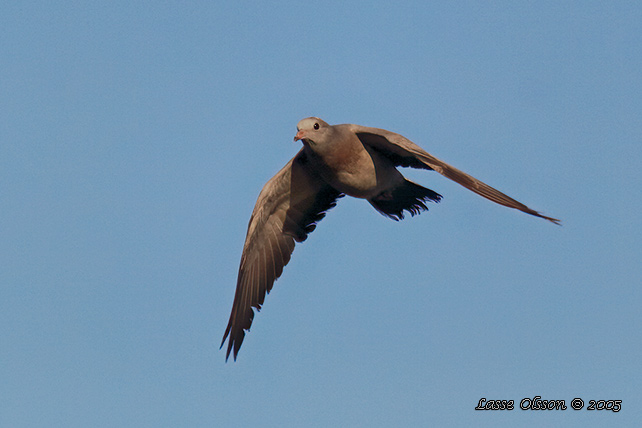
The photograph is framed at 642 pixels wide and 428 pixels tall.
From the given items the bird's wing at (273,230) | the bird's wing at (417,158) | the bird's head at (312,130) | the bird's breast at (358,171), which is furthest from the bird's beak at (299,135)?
the bird's wing at (273,230)

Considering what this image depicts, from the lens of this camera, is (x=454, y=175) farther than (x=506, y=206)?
Yes

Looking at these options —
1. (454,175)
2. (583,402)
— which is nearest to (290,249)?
(454,175)

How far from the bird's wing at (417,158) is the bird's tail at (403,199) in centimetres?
33

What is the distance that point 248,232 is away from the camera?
10227 mm

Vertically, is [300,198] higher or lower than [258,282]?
higher

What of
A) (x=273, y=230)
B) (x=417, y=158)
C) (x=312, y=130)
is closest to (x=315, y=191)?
(x=273, y=230)

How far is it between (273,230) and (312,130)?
2.14 metres

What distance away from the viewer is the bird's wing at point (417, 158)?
7.18 metres

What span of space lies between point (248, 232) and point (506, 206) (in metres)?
4.12

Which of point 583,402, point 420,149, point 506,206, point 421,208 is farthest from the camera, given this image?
point 421,208

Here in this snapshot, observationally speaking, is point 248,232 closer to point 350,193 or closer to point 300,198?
point 300,198

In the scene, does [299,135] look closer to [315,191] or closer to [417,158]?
[417,158]

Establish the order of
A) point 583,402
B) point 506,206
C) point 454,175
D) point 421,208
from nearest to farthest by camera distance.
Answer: point 506,206 < point 454,175 < point 583,402 < point 421,208

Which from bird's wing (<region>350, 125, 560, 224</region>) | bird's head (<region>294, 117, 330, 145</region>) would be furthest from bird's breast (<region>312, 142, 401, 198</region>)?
bird's head (<region>294, 117, 330, 145</region>)
